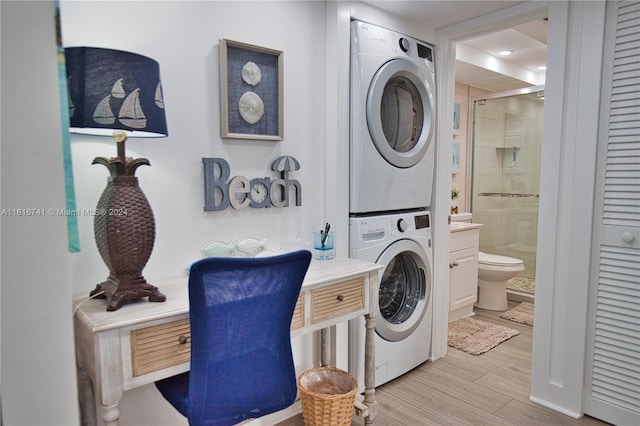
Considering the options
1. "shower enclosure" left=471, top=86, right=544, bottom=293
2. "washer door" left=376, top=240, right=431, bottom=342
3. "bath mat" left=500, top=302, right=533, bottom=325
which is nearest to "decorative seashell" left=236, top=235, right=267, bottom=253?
"washer door" left=376, top=240, right=431, bottom=342

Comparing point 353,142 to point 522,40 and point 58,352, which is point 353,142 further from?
point 522,40

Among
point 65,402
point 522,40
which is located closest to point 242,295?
point 65,402

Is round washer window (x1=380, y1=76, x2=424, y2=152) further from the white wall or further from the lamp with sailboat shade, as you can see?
the white wall

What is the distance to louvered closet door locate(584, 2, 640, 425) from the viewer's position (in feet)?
6.26

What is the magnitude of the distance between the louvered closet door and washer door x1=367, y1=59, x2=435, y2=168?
93 centimetres

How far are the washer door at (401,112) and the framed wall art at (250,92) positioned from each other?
543 millimetres

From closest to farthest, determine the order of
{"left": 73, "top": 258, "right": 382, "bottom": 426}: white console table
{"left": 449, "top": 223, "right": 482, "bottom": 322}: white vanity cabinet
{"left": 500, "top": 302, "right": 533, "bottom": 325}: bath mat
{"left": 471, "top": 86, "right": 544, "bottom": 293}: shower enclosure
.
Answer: {"left": 73, "top": 258, "right": 382, "bottom": 426}: white console table → {"left": 449, "top": 223, "right": 482, "bottom": 322}: white vanity cabinet → {"left": 500, "top": 302, "right": 533, "bottom": 325}: bath mat → {"left": 471, "top": 86, "right": 544, "bottom": 293}: shower enclosure

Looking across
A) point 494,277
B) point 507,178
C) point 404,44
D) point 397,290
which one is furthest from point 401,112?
point 507,178

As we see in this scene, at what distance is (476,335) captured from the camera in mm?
3211

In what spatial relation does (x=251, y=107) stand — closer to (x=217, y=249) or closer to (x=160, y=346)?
(x=217, y=249)

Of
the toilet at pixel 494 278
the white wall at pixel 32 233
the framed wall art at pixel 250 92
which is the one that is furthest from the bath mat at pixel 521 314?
the white wall at pixel 32 233

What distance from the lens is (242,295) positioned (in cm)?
124

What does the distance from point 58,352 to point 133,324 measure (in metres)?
0.62

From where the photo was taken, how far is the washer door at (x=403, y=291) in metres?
2.39
